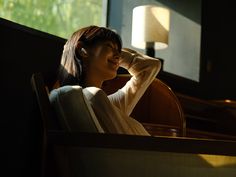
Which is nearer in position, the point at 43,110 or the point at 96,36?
the point at 43,110

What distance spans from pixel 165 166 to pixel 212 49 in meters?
2.95

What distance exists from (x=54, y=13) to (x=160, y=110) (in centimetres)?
102

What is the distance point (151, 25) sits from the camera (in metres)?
3.03

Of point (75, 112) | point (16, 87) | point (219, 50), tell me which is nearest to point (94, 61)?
point (75, 112)

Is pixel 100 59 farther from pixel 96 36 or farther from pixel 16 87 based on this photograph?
pixel 16 87

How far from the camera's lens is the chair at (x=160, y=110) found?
2192mm

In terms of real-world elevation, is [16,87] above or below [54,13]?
below

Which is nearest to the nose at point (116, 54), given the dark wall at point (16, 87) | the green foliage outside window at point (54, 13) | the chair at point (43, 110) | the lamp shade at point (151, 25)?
the chair at point (43, 110)

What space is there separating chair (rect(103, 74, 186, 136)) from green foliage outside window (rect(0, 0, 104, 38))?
31.7 inches

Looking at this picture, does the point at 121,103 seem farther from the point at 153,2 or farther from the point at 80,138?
the point at 153,2

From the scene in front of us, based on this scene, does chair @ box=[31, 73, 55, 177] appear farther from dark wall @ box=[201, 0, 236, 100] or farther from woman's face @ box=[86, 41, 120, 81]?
dark wall @ box=[201, 0, 236, 100]

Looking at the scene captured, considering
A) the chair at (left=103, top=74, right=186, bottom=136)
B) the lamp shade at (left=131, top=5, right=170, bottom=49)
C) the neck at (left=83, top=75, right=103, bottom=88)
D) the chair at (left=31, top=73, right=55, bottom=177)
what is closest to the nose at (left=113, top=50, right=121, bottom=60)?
the neck at (left=83, top=75, right=103, bottom=88)

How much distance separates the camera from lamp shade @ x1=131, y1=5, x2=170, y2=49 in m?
3.04

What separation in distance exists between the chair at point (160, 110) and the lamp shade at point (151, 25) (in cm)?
66
